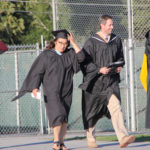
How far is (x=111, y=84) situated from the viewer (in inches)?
371

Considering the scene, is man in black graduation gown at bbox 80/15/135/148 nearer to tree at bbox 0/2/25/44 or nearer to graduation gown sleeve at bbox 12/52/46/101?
graduation gown sleeve at bbox 12/52/46/101

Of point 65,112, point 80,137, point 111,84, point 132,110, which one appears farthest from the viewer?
point 132,110

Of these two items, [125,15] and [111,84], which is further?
[125,15]

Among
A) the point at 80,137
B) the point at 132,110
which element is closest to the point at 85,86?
the point at 80,137

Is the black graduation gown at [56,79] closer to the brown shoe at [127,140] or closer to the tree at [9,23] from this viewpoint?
the brown shoe at [127,140]

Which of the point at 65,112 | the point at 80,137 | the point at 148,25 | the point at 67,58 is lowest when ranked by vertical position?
the point at 80,137

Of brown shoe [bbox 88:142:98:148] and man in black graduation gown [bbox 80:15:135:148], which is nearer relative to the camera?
man in black graduation gown [bbox 80:15:135:148]

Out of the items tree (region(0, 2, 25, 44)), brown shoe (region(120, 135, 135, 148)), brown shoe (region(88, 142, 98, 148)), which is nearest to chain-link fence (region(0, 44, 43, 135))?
brown shoe (region(88, 142, 98, 148))

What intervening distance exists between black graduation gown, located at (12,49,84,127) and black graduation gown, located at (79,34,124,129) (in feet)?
1.38

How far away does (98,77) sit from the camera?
31.0 feet

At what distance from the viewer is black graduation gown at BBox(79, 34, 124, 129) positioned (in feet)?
30.7

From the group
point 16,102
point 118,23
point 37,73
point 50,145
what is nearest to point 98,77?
point 37,73

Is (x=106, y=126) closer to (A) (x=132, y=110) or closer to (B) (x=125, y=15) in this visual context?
(A) (x=132, y=110)

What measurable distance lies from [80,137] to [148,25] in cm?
335
